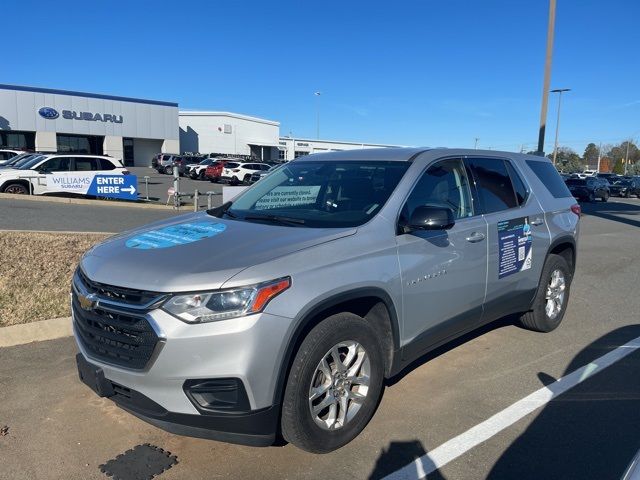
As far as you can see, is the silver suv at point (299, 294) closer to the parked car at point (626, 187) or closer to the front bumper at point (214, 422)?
the front bumper at point (214, 422)

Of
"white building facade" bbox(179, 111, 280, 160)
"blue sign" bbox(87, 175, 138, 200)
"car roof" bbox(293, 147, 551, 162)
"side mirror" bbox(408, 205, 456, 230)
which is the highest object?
"white building facade" bbox(179, 111, 280, 160)

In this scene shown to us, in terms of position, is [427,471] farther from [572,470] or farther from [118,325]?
[118,325]

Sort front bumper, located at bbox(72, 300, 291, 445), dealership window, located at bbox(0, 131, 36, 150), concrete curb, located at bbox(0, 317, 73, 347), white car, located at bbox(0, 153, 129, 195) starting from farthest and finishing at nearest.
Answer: dealership window, located at bbox(0, 131, 36, 150) < white car, located at bbox(0, 153, 129, 195) < concrete curb, located at bbox(0, 317, 73, 347) < front bumper, located at bbox(72, 300, 291, 445)

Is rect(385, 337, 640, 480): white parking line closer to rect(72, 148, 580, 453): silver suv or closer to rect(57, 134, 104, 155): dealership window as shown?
rect(72, 148, 580, 453): silver suv

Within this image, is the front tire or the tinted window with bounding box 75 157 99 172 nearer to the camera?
the front tire

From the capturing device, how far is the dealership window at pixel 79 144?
49.5 metres

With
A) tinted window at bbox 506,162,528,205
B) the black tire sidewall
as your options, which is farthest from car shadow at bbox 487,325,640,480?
tinted window at bbox 506,162,528,205

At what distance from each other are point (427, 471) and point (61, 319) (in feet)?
12.8

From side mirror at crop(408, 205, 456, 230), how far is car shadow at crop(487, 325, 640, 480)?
58.5 inches

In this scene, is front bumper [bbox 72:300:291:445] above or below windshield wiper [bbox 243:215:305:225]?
below

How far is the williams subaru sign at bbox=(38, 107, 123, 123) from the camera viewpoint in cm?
4759

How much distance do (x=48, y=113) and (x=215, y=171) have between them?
22809 mm

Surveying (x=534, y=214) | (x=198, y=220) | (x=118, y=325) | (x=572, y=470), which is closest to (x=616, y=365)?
(x=534, y=214)

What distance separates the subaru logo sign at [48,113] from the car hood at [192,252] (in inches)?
2016
